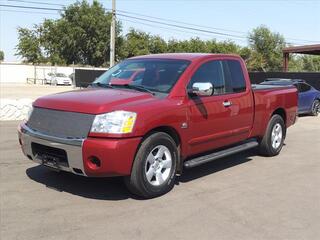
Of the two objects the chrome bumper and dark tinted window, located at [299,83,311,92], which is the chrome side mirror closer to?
the chrome bumper

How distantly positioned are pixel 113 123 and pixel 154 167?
87 cm

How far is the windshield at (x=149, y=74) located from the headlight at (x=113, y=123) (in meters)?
0.99

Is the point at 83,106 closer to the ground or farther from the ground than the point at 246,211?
farther from the ground

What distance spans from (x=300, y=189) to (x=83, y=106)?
128 inches

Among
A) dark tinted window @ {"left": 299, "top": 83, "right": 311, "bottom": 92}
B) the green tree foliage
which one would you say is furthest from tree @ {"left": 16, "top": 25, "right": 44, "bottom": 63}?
dark tinted window @ {"left": 299, "top": 83, "right": 311, "bottom": 92}

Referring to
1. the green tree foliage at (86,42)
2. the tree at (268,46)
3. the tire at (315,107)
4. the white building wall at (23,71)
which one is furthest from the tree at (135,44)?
the tire at (315,107)

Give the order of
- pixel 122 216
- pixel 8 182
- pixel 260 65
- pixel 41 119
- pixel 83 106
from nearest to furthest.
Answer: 1. pixel 122 216
2. pixel 83 106
3. pixel 41 119
4. pixel 8 182
5. pixel 260 65

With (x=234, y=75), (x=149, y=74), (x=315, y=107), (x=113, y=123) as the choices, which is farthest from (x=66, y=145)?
(x=315, y=107)

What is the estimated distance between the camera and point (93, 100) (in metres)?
5.66

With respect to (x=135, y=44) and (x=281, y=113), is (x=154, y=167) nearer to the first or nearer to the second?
(x=281, y=113)

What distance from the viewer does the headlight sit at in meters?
5.35

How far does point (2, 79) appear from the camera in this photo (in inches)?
2329

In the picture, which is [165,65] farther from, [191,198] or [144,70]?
[191,198]

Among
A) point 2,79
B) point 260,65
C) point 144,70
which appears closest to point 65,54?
point 2,79
